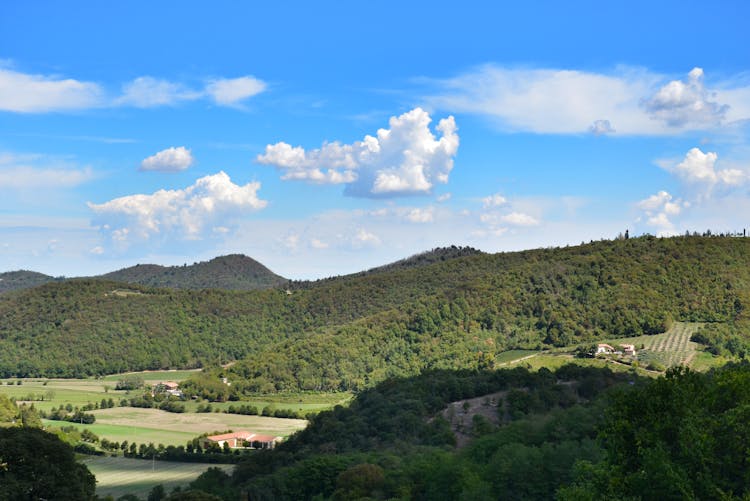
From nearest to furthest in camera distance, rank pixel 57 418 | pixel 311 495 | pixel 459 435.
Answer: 1. pixel 311 495
2. pixel 459 435
3. pixel 57 418

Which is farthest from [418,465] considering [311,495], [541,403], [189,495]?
[541,403]

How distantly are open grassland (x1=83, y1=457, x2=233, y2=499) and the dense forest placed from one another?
1047 cm

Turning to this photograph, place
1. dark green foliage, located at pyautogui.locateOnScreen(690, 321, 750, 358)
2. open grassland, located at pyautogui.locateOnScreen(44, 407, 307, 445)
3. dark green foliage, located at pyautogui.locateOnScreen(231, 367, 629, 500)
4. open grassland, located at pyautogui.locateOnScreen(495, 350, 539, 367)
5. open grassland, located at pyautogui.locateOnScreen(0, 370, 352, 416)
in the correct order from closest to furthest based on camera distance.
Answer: dark green foliage, located at pyautogui.locateOnScreen(231, 367, 629, 500) → open grassland, located at pyautogui.locateOnScreen(44, 407, 307, 445) → dark green foliage, located at pyautogui.locateOnScreen(690, 321, 750, 358) → open grassland, located at pyautogui.locateOnScreen(495, 350, 539, 367) → open grassland, located at pyautogui.locateOnScreen(0, 370, 352, 416)

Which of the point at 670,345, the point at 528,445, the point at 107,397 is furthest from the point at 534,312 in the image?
the point at 528,445

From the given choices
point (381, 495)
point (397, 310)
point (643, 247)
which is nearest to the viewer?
point (381, 495)

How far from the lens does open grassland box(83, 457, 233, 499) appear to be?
269ft

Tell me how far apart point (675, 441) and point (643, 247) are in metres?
153

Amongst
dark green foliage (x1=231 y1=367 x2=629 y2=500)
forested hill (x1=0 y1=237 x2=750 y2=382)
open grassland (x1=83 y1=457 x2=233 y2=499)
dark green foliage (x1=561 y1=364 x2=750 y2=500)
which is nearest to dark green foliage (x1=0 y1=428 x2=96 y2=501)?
dark green foliage (x1=231 y1=367 x2=629 y2=500)

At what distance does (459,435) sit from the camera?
80.9 metres

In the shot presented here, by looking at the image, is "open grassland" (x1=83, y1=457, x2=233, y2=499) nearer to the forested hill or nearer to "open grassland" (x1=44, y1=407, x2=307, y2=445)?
"open grassland" (x1=44, y1=407, x2=307, y2=445)

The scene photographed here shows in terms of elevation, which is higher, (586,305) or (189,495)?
(586,305)

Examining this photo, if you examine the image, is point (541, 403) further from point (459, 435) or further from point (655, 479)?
point (655, 479)

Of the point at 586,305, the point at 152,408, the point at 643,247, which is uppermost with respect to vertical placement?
the point at 643,247

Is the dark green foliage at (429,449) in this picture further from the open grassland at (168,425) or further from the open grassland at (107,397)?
the open grassland at (107,397)
